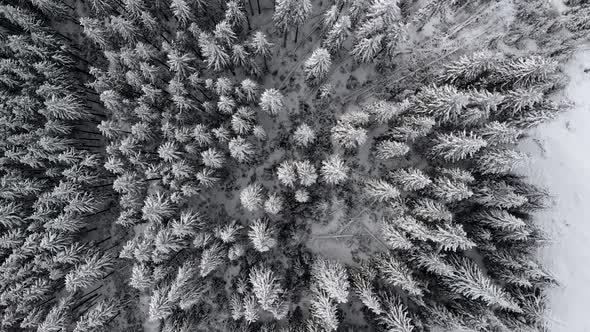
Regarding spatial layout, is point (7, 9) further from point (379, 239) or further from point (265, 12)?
point (379, 239)

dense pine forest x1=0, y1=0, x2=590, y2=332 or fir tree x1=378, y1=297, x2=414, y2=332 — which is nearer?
fir tree x1=378, y1=297, x2=414, y2=332

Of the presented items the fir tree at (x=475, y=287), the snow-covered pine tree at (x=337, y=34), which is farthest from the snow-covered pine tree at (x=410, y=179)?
the snow-covered pine tree at (x=337, y=34)

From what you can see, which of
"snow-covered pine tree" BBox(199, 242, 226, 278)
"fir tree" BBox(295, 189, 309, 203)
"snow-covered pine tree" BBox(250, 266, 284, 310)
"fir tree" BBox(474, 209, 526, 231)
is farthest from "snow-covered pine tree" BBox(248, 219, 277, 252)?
"fir tree" BBox(474, 209, 526, 231)

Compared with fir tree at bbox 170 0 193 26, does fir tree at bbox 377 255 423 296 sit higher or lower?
lower

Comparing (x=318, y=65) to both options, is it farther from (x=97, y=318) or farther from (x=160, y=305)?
(x=97, y=318)

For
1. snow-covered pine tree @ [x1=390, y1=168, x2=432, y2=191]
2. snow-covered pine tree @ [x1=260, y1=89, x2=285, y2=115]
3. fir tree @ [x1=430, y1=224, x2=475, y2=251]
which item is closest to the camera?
fir tree @ [x1=430, y1=224, x2=475, y2=251]

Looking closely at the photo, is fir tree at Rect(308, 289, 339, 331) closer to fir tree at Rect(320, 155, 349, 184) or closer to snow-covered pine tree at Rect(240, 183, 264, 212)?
snow-covered pine tree at Rect(240, 183, 264, 212)

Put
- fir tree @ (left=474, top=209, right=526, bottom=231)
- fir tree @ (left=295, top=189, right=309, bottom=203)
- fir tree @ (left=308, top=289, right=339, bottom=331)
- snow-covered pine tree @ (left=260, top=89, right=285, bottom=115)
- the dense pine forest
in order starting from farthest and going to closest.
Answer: fir tree @ (left=295, top=189, right=309, bottom=203) < snow-covered pine tree @ (left=260, top=89, right=285, bottom=115) < the dense pine forest < fir tree @ (left=474, top=209, right=526, bottom=231) < fir tree @ (left=308, top=289, right=339, bottom=331)
